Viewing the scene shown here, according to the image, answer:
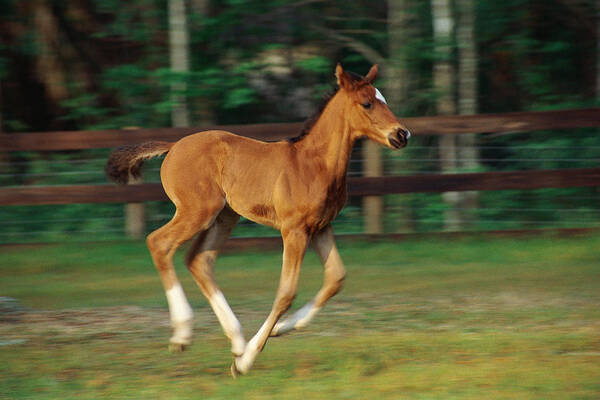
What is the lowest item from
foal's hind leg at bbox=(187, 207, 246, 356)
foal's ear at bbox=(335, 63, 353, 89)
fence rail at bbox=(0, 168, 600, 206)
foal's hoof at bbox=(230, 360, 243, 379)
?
foal's hoof at bbox=(230, 360, 243, 379)

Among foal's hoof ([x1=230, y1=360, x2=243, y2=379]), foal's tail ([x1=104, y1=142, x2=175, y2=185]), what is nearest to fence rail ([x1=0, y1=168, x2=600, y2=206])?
foal's tail ([x1=104, y1=142, x2=175, y2=185])

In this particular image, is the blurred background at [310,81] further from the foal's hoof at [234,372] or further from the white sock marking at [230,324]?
the foal's hoof at [234,372]

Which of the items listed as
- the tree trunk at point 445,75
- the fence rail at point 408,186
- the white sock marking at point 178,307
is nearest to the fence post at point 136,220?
the fence rail at point 408,186

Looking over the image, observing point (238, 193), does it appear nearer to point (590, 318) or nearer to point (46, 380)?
point (46, 380)

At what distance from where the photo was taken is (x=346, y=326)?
20.9 feet

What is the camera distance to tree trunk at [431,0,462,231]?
425 inches

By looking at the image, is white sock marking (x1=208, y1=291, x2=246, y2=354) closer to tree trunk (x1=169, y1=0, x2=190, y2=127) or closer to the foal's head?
the foal's head

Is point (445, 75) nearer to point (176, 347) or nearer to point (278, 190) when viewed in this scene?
point (278, 190)

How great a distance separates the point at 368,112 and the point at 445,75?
22.5ft

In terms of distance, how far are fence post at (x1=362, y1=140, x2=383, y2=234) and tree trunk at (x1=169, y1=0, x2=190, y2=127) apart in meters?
3.17

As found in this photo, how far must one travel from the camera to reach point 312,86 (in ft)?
44.2

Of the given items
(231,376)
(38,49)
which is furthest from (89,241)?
(231,376)

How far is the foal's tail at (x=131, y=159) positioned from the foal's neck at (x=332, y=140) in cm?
109

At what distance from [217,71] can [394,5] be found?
8.70 ft
